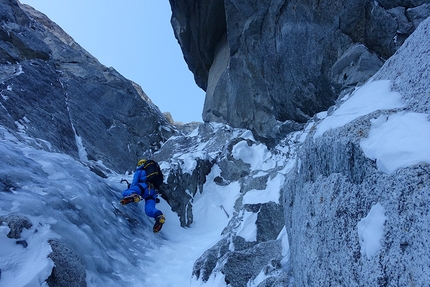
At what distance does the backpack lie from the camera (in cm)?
892

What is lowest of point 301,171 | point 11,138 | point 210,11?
point 301,171

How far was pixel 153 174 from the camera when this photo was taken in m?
8.96

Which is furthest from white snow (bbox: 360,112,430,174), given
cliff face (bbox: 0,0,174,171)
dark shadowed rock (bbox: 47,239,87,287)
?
cliff face (bbox: 0,0,174,171)

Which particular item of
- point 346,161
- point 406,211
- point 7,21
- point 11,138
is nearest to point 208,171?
point 11,138

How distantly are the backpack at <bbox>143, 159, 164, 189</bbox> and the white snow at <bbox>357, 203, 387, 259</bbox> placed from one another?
281 inches

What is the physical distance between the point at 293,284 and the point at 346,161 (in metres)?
1.48

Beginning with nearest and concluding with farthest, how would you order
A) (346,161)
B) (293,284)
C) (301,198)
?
(346,161) → (293,284) → (301,198)

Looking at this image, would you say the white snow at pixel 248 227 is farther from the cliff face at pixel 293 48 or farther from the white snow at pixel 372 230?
the cliff face at pixel 293 48

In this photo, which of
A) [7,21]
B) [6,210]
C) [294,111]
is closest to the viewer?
[6,210]

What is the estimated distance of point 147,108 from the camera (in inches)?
711

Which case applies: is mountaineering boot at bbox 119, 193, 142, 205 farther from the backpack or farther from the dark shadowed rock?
the dark shadowed rock

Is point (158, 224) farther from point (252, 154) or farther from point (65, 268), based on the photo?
point (252, 154)

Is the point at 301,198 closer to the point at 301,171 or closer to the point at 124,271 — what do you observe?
the point at 301,171

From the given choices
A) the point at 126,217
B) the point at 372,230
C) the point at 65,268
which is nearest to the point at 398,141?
the point at 372,230
